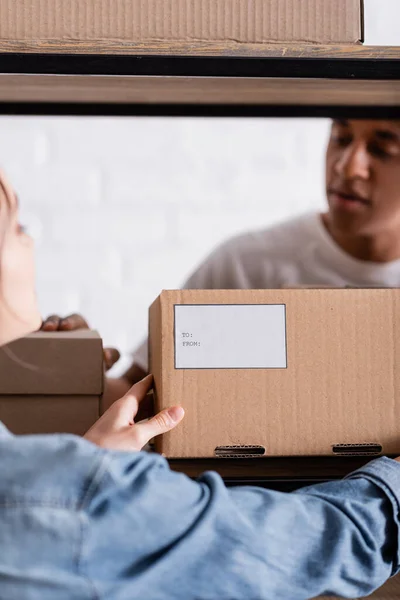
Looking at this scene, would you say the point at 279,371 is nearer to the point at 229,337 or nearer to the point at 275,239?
the point at 229,337

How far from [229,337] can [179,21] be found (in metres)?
0.39

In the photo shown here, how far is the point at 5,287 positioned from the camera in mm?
1103

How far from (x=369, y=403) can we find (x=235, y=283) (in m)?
0.52

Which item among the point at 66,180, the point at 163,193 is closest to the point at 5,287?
the point at 66,180

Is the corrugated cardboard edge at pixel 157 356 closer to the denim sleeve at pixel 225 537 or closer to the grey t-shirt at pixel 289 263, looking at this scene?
the denim sleeve at pixel 225 537

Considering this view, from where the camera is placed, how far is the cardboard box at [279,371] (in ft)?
2.50

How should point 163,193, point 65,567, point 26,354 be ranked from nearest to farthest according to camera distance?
point 65,567 < point 26,354 < point 163,193

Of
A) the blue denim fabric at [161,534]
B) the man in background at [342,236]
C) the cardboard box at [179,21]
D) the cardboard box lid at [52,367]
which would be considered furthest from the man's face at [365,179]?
the blue denim fabric at [161,534]

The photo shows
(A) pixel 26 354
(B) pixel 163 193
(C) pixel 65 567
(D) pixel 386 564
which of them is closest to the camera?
(C) pixel 65 567

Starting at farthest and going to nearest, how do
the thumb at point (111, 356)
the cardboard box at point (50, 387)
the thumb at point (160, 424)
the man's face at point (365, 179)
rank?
the man's face at point (365, 179) → the thumb at point (111, 356) → the cardboard box at point (50, 387) → the thumb at point (160, 424)

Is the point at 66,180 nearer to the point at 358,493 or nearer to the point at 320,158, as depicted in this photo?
the point at 320,158

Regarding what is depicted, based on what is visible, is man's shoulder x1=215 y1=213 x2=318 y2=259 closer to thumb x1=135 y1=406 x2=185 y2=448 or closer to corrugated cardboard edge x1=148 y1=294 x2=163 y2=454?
corrugated cardboard edge x1=148 y1=294 x2=163 y2=454

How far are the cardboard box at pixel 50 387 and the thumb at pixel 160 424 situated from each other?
0.53 ft

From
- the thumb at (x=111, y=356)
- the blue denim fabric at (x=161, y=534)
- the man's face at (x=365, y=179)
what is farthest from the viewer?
the man's face at (x=365, y=179)
